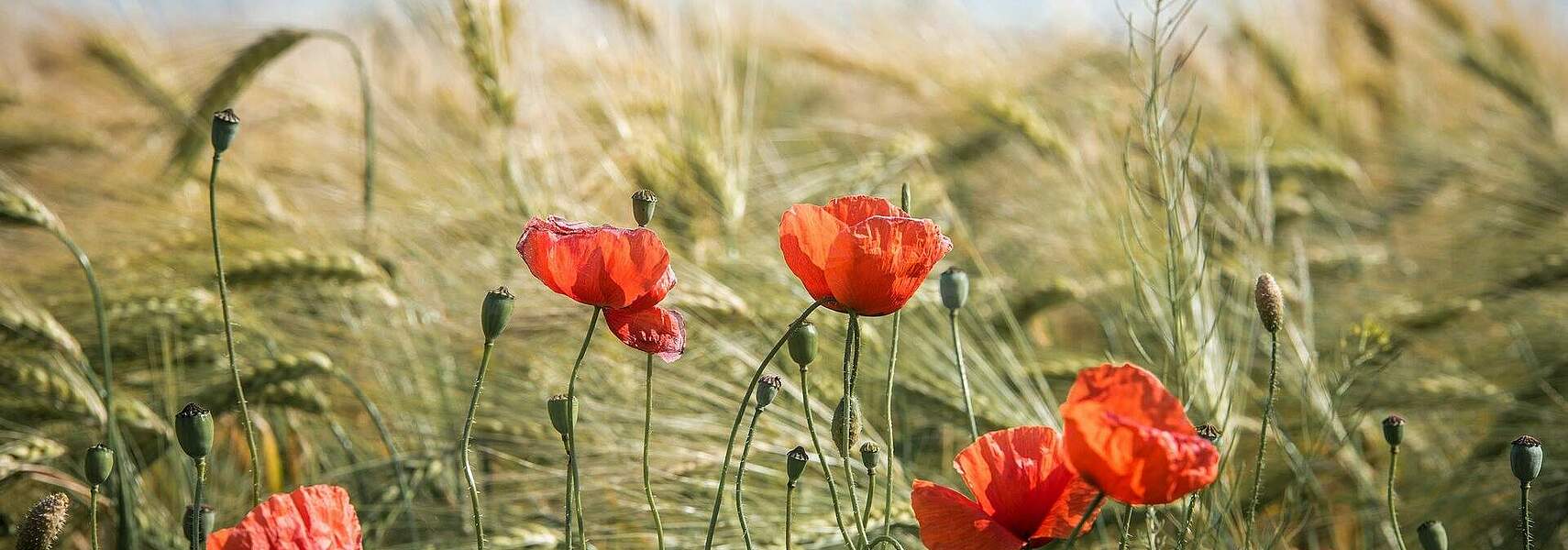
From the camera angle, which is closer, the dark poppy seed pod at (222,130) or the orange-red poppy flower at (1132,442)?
the orange-red poppy flower at (1132,442)

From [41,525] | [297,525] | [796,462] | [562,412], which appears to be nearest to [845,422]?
[796,462]

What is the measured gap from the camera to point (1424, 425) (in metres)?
1.36

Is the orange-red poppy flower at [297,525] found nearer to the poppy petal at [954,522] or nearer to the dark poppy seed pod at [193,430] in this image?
the dark poppy seed pod at [193,430]

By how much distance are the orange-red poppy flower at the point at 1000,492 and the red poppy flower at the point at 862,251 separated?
83 mm

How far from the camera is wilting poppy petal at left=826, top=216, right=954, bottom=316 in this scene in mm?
550

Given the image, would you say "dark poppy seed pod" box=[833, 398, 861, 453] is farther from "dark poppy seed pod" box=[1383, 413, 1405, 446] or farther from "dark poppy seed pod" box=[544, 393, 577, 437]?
"dark poppy seed pod" box=[1383, 413, 1405, 446]

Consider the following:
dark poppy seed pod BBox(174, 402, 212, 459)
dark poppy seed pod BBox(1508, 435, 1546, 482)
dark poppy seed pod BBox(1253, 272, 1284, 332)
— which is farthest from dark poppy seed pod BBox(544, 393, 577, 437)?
dark poppy seed pod BBox(1508, 435, 1546, 482)

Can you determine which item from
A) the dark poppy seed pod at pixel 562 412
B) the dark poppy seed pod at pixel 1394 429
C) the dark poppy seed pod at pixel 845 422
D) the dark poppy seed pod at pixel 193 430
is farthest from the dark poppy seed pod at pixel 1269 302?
the dark poppy seed pod at pixel 193 430

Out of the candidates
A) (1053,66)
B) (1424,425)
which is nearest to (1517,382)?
(1424,425)

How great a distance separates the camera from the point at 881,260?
0.55 meters

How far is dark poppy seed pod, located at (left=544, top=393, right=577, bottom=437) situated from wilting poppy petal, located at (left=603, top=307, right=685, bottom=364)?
40 mm

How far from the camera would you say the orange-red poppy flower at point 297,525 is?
0.52 metres

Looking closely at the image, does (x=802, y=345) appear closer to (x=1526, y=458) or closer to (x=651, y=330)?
(x=651, y=330)

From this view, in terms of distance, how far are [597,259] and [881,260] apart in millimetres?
127
